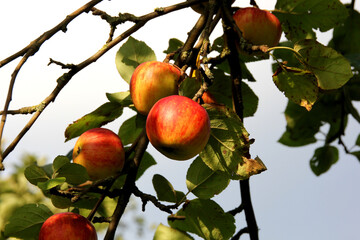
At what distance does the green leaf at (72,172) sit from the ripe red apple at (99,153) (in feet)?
0.27

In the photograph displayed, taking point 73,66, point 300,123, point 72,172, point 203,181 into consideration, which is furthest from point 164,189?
point 300,123

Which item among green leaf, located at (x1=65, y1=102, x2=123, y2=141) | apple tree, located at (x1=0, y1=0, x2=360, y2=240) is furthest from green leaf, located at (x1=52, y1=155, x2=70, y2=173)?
green leaf, located at (x1=65, y1=102, x2=123, y2=141)

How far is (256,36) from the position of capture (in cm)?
131

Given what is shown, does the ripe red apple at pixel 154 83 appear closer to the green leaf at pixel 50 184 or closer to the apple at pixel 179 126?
the apple at pixel 179 126

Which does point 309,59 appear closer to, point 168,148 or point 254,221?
point 168,148

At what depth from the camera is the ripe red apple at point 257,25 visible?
129 cm

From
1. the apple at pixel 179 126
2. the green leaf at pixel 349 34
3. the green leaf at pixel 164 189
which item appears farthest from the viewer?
the green leaf at pixel 349 34

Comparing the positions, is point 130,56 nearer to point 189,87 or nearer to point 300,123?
point 189,87

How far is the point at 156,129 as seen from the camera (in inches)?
37.1

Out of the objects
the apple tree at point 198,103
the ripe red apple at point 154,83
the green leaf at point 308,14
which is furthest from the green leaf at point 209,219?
the green leaf at point 308,14

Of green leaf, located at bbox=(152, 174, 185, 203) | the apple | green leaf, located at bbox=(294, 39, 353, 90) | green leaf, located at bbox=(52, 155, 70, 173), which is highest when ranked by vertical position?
green leaf, located at bbox=(294, 39, 353, 90)

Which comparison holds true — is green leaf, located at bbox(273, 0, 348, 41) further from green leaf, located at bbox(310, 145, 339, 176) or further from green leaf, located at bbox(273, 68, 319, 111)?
green leaf, located at bbox(310, 145, 339, 176)

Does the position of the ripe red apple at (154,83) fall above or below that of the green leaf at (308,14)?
below

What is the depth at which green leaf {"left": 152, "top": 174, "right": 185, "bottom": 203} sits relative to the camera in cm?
115
